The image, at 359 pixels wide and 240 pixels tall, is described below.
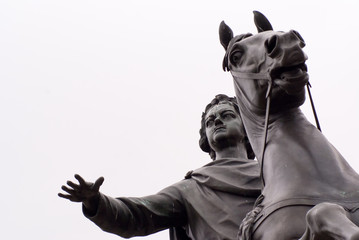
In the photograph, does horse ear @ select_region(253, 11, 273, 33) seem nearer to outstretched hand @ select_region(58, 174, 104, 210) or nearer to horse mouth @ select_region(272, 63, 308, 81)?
horse mouth @ select_region(272, 63, 308, 81)

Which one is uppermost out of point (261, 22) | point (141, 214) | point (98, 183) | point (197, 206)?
point (261, 22)

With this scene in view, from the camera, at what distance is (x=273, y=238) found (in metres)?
6.56


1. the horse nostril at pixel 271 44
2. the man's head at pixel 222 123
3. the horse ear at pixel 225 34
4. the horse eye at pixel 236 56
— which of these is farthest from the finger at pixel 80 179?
the man's head at pixel 222 123

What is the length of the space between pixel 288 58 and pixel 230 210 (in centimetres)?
251

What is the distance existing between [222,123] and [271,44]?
3.19m

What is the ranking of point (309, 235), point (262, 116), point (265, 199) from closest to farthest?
point (309, 235), point (265, 199), point (262, 116)

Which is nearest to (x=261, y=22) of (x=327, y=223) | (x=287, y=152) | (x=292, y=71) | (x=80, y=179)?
(x=292, y=71)

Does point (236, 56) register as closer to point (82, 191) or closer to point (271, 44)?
point (271, 44)

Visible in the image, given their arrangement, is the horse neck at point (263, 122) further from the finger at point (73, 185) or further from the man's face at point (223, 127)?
the man's face at point (223, 127)

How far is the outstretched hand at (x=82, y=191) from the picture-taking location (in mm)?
7992

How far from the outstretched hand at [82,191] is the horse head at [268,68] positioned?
60.8 inches

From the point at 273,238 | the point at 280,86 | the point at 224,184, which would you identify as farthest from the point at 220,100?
the point at 273,238

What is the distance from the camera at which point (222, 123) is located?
10312mm

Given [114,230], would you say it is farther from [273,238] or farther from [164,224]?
[273,238]
